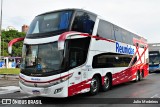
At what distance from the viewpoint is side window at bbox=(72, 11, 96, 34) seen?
38.0 feet

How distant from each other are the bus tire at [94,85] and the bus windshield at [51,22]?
3.20 m

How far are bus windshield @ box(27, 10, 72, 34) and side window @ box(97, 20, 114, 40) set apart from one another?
97.9 inches

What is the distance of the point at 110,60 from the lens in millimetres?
14852

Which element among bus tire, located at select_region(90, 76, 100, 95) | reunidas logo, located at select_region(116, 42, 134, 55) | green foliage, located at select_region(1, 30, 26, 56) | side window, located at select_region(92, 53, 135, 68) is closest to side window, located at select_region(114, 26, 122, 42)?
reunidas logo, located at select_region(116, 42, 134, 55)

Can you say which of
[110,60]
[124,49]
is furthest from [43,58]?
[124,49]

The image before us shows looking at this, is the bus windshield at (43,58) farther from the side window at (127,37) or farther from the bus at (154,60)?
the bus at (154,60)

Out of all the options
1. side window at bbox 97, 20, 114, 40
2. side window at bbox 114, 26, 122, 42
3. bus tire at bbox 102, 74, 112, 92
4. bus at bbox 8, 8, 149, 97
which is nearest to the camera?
bus at bbox 8, 8, 149, 97

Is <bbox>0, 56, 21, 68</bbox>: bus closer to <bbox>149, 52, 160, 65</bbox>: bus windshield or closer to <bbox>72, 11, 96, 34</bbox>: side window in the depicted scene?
<bbox>149, 52, 160, 65</bbox>: bus windshield

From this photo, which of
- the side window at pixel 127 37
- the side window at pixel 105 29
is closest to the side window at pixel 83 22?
the side window at pixel 105 29

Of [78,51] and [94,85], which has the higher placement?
[78,51]

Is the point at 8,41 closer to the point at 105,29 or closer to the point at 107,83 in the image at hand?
the point at 107,83

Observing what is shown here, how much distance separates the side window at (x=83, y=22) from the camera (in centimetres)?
1158

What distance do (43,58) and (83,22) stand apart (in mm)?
2603

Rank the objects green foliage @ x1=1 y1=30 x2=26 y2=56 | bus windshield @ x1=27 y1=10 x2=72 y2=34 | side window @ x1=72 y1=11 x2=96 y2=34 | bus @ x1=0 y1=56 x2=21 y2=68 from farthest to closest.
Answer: green foliage @ x1=1 y1=30 x2=26 y2=56, bus @ x1=0 y1=56 x2=21 y2=68, side window @ x1=72 y1=11 x2=96 y2=34, bus windshield @ x1=27 y1=10 x2=72 y2=34
